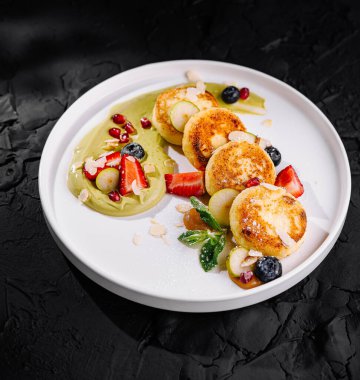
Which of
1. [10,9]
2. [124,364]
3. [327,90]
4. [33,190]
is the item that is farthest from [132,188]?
[10,9]

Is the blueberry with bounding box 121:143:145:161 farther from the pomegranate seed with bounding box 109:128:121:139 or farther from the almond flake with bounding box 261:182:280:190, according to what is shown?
Result: the almond flake with bounding box 261:182:280:190

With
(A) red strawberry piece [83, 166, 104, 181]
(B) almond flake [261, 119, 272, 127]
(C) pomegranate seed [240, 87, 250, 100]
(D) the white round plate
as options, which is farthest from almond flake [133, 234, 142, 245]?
(C) pomegranate seed [240, 87, 250, 100]

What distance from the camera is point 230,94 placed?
489 cm

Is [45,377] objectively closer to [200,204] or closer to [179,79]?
[200,204]

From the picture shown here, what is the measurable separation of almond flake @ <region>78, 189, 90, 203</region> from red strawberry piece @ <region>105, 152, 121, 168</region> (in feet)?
0.78

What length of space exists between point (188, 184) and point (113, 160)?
527mm

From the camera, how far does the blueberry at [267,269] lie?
3.90 metres

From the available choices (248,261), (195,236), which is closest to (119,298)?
(195,236)

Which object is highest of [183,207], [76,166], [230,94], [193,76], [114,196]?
[230,94]

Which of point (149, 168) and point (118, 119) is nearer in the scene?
point (149, 168)

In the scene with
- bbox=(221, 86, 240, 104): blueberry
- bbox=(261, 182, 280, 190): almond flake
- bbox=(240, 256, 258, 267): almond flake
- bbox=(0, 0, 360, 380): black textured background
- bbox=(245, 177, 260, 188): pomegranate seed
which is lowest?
bbox=(0, 0, 360, 380): black textured background

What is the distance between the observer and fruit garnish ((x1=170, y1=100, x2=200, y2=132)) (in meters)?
4.57

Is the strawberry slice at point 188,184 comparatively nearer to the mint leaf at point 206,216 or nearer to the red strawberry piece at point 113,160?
the mint leaf at point 206,216

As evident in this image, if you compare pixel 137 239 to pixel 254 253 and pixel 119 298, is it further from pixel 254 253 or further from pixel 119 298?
pixel 254 253
